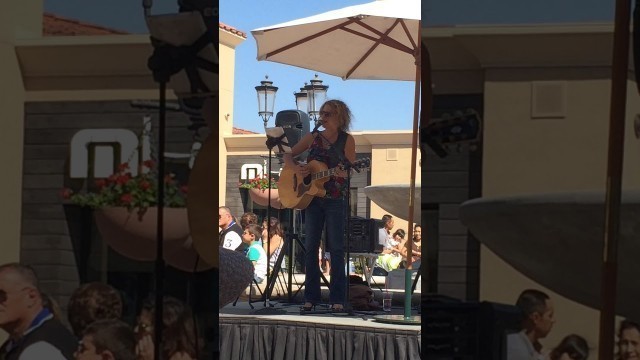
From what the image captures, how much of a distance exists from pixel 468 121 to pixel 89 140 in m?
0.92

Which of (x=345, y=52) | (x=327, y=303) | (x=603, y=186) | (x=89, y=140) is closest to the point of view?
(x=603, y=186)

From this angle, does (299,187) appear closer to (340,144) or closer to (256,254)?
(340,144)

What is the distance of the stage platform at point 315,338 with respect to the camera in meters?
4.31

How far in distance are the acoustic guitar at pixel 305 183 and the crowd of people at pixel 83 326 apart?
11.2 feet

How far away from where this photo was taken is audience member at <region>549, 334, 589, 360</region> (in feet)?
6.31

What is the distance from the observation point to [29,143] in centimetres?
212

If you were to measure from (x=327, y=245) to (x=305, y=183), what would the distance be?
2.08 feet

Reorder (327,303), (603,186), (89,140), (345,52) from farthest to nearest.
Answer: (345,52)
(327,303)
(89,140)
(603,186)

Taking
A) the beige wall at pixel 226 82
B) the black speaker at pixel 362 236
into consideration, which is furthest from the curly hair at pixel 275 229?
the beige wall at pixel 226 82

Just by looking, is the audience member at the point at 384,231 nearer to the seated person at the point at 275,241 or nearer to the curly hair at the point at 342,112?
the seated person at the point at 275,241

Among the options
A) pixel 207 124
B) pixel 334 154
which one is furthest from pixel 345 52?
pixel 207 124

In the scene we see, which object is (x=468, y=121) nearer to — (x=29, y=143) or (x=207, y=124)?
(x=207, y=124)

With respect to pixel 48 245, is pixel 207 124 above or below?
above

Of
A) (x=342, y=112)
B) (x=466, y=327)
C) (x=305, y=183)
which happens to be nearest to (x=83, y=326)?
(x=466, y=327)
